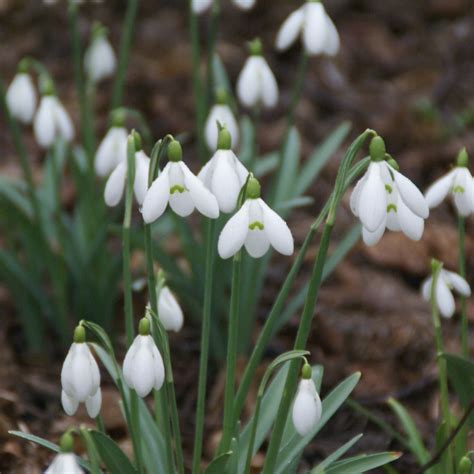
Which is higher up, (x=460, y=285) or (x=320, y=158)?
(x=460, y=285)

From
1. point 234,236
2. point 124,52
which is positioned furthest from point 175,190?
point 124,52

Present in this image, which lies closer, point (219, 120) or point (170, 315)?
point (170, 315)

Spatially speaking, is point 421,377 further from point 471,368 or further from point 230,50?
point 230,50

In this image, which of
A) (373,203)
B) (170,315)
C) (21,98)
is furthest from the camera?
(21,98)

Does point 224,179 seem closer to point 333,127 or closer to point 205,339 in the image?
point 205,339

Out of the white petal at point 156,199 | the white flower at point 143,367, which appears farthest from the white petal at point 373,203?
the white flower at point 143,367

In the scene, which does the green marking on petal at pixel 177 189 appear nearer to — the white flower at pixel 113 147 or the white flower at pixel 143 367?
the white flower at pixel 143 367

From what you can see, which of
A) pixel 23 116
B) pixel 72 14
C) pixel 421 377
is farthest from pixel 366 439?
pixel 72 14
